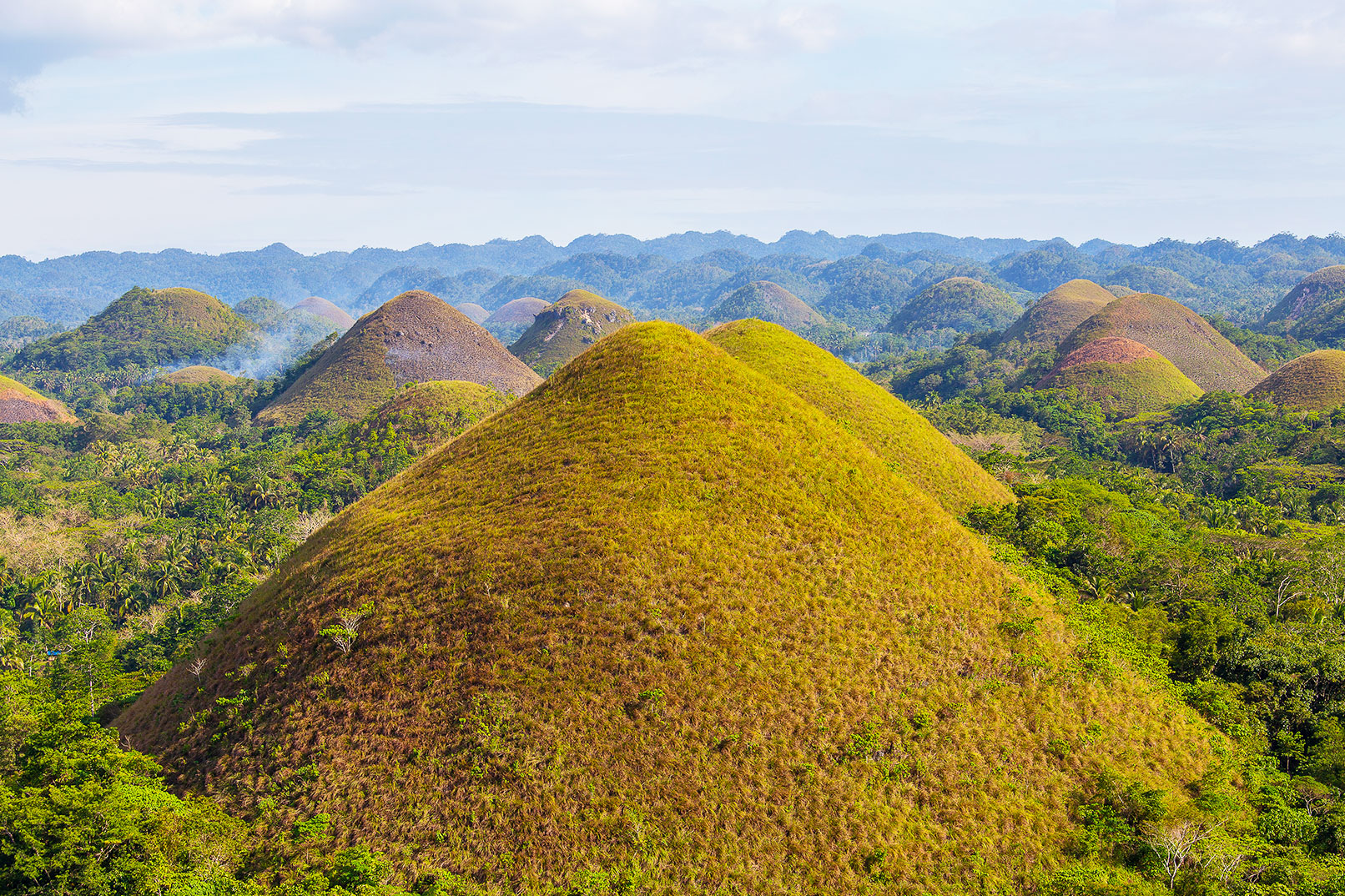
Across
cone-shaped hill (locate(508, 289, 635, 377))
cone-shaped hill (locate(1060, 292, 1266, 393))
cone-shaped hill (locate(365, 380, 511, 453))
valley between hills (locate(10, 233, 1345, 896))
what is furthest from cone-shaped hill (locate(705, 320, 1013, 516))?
cone-shaped hill (locate(508, 289, 635, 377))

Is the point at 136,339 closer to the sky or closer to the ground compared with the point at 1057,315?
closer to the ground

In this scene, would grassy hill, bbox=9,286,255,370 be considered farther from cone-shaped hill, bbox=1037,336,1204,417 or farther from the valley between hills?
cone-shaped hill, bbox=1037,336,1204,417

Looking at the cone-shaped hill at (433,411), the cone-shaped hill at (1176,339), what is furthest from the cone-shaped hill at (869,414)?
the cone-shaped hill at (1176,339)

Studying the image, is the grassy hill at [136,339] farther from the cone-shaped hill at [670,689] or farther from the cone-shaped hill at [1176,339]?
the cone-shaped hill at [1176,339]

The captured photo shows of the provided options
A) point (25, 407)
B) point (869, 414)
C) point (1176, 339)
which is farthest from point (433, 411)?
point (1176, 339)

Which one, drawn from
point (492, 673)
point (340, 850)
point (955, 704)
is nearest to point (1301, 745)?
point (955, 704)

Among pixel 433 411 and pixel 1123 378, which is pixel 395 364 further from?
pixel 1123 378
